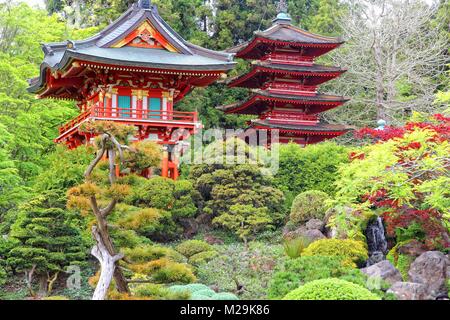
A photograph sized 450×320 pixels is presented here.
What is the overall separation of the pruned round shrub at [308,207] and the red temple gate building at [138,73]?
202 inches

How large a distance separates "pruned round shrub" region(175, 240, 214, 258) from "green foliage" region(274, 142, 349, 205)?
4.73 metres

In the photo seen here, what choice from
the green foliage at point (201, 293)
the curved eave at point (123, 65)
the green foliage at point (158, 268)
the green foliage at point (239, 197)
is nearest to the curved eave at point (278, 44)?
the curved eave at point (123, 65)

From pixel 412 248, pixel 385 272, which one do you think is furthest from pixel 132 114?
pixel 385 272

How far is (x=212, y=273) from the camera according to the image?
21969mm

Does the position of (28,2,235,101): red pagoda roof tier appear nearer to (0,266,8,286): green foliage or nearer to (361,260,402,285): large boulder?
(0,266,8,286): green foliage

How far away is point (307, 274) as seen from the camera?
666 inches

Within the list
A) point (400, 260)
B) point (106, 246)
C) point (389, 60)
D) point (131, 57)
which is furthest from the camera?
Result: point (389, 60)

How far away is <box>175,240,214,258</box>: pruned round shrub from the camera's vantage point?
77.0 feet

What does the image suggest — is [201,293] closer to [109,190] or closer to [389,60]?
[109,190]

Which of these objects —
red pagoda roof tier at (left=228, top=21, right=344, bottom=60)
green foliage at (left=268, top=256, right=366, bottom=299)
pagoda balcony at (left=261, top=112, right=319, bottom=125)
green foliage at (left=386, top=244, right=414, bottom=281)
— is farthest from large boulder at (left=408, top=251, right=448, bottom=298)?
red pagoda roof tier at (left=228, top=21, right=344, bottom=60)

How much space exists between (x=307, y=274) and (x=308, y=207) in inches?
332

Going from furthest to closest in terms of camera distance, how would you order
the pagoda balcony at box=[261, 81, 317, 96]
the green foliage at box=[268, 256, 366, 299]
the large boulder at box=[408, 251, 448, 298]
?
1. the pagoda balcony at box=[261, 81, 317, 96]
2. the large boulder at box=[408, 251, 448, 298]
3. the green foliage at box=[268, 256, 366, 299]
